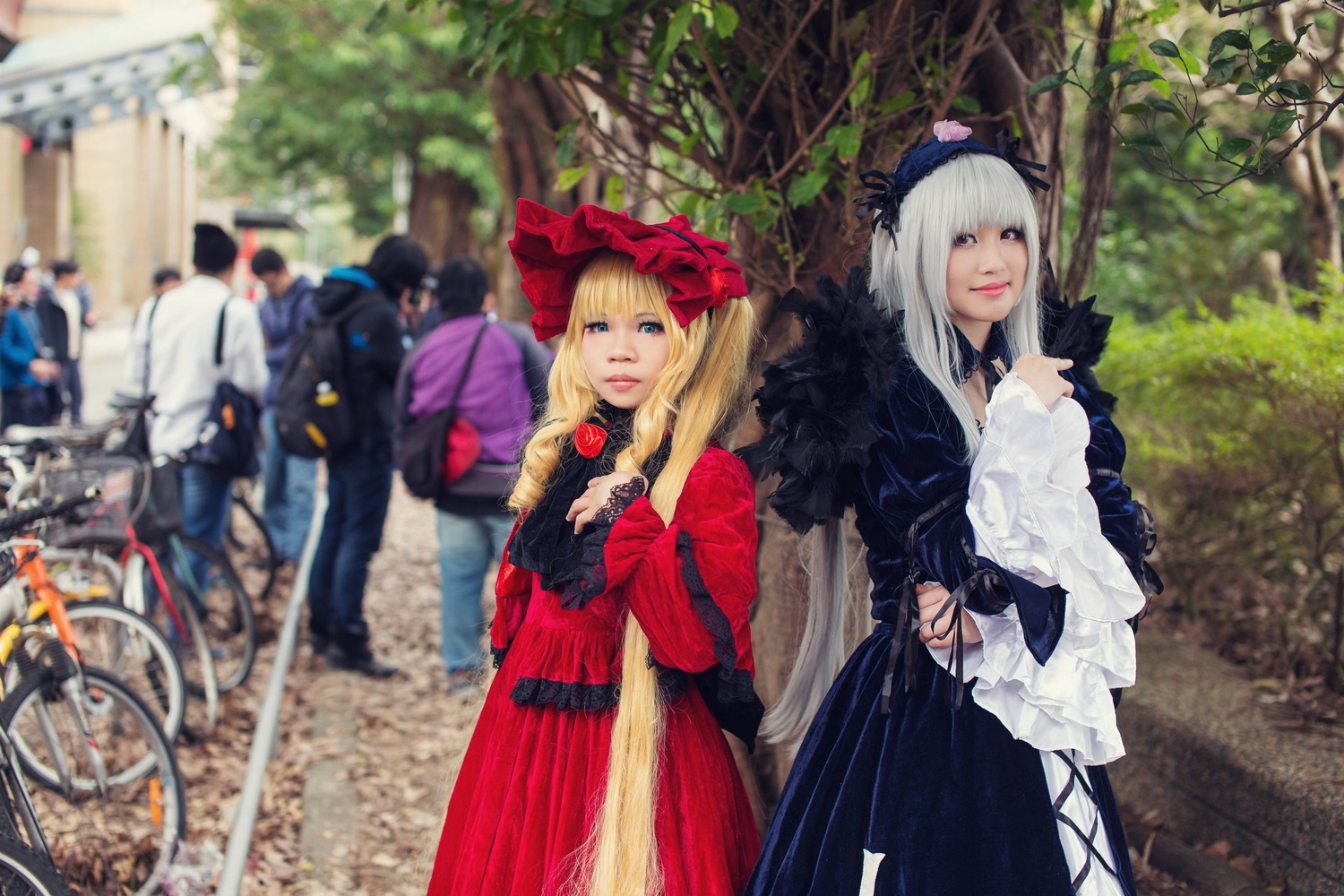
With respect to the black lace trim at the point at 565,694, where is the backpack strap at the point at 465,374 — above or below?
above

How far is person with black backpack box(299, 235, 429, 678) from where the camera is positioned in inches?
200

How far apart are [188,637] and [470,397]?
1677 millimetres

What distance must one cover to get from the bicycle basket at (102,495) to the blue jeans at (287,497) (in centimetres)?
244

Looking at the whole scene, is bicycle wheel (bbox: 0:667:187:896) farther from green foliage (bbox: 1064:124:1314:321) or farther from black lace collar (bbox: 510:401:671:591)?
green foliage (bbox: 1064:124:1314:321)

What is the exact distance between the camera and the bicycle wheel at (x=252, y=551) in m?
6.31

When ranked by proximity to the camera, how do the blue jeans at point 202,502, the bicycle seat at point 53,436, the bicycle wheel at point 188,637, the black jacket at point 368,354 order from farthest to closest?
1. the black jacket at point 368,354
2. the blue jeans at point 202,502
3. the bicycle wheel at point 188,637
4. the bicycle seat at point 53,436

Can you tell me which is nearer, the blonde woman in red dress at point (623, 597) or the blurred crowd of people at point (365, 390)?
the blonde woman in red dress at point (623, 597)

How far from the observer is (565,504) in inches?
86.4

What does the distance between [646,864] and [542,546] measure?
64cm

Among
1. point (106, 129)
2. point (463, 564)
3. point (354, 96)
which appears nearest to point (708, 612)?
point (463, 564)

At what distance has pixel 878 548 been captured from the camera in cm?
206

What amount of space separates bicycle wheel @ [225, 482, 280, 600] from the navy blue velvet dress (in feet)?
15.7

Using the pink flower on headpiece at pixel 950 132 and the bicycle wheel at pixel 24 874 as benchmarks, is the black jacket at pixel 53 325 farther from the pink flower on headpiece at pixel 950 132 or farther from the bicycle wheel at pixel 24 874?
the pink flower on headpiece at pixel 950 132

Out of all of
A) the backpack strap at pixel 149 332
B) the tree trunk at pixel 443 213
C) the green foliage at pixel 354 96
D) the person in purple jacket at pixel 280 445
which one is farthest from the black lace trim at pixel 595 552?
the tree trunk at pixel 443 213
